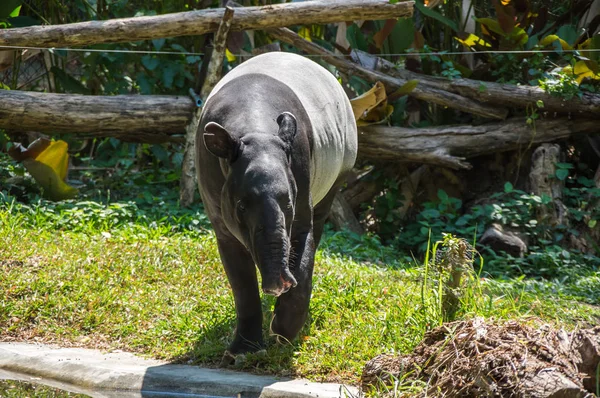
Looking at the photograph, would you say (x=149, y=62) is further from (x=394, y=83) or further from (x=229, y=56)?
(x=394, y=83)

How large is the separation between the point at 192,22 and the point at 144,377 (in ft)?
16.7

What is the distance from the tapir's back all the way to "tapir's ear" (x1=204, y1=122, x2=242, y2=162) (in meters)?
0.87

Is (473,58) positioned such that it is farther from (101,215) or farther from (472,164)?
(101,215)

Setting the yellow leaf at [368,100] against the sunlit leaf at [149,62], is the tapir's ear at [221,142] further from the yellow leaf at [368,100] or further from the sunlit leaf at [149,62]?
the sunlit leaf at [149,62]

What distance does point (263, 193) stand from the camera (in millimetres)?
4043

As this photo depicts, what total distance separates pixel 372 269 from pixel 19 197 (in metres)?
4.04

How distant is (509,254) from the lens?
328 inches

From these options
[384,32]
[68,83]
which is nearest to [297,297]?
[384,32]

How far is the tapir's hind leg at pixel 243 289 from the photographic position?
16.0 feet

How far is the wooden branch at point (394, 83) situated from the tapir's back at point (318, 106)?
130 inches

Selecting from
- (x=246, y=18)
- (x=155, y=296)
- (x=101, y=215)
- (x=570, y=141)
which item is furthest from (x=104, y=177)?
(x=570, y=141)

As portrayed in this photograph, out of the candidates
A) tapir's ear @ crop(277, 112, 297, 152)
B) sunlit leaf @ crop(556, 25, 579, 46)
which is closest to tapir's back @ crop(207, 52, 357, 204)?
tapir's ear @ crop(277, 112, 297, 152)

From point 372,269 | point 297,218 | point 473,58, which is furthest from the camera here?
point 473,58

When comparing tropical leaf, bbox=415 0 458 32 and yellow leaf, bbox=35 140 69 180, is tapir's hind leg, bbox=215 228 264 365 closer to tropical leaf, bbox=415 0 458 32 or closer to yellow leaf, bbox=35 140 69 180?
yellow leaf, bbox=35 140 69 180
